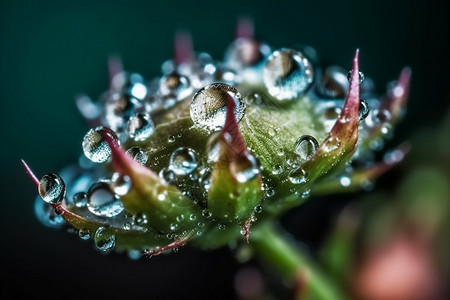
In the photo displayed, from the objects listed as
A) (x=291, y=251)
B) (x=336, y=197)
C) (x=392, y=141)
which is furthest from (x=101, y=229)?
(x=392, y=141)

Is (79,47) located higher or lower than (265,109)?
lower

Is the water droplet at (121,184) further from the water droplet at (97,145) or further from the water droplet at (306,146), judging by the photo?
the water droplet at (306,146)

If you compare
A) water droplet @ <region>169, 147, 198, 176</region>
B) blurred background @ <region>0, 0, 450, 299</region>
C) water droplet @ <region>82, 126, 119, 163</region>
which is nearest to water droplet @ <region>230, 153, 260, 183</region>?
water droplet @ <region>169, 147, 198, 176</region>

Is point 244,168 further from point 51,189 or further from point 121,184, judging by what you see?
point 51,189

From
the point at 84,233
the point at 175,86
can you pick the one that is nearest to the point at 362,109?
the point at 175,86

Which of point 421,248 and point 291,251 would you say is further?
point 421,248

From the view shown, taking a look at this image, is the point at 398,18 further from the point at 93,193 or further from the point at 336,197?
the point at 93,193
